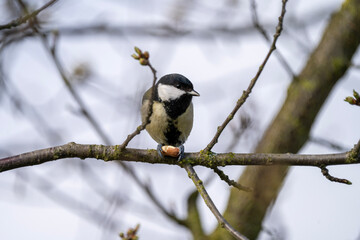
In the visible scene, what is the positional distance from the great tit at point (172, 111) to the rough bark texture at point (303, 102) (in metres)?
0.71

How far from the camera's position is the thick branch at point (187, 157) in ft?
7.10

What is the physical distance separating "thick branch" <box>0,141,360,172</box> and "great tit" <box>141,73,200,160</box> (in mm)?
827

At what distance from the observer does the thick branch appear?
7.10 feet

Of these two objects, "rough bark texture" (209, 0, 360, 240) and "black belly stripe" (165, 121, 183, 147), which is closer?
"black belly stripe" (165, 121, 183, 147)

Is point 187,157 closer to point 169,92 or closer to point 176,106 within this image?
point 176,106

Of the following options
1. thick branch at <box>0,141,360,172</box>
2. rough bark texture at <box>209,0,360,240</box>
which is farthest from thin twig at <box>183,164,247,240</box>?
rough bark texture at <box>209,0,360,240</box>

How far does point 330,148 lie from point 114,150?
173cm

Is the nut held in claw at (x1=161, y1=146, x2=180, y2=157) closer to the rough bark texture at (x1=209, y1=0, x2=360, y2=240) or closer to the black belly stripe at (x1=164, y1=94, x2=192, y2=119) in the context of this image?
the black belly stripe at (x1=164, y1=94, x2=192, y2=119)

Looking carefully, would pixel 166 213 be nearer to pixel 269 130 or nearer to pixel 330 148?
pixel 269 130

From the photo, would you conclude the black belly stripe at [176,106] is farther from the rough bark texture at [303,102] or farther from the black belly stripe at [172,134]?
the rough bark texture at [303,102]

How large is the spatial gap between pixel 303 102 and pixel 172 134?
115cm

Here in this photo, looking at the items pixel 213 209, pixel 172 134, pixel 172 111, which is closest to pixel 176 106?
pixel 172 111

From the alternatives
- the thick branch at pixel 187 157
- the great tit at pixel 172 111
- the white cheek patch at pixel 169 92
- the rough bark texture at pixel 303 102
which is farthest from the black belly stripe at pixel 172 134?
the thick branch at pixel 187 157

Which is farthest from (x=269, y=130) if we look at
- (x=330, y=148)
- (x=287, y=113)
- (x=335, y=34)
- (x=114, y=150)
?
(x=114, y=150)
